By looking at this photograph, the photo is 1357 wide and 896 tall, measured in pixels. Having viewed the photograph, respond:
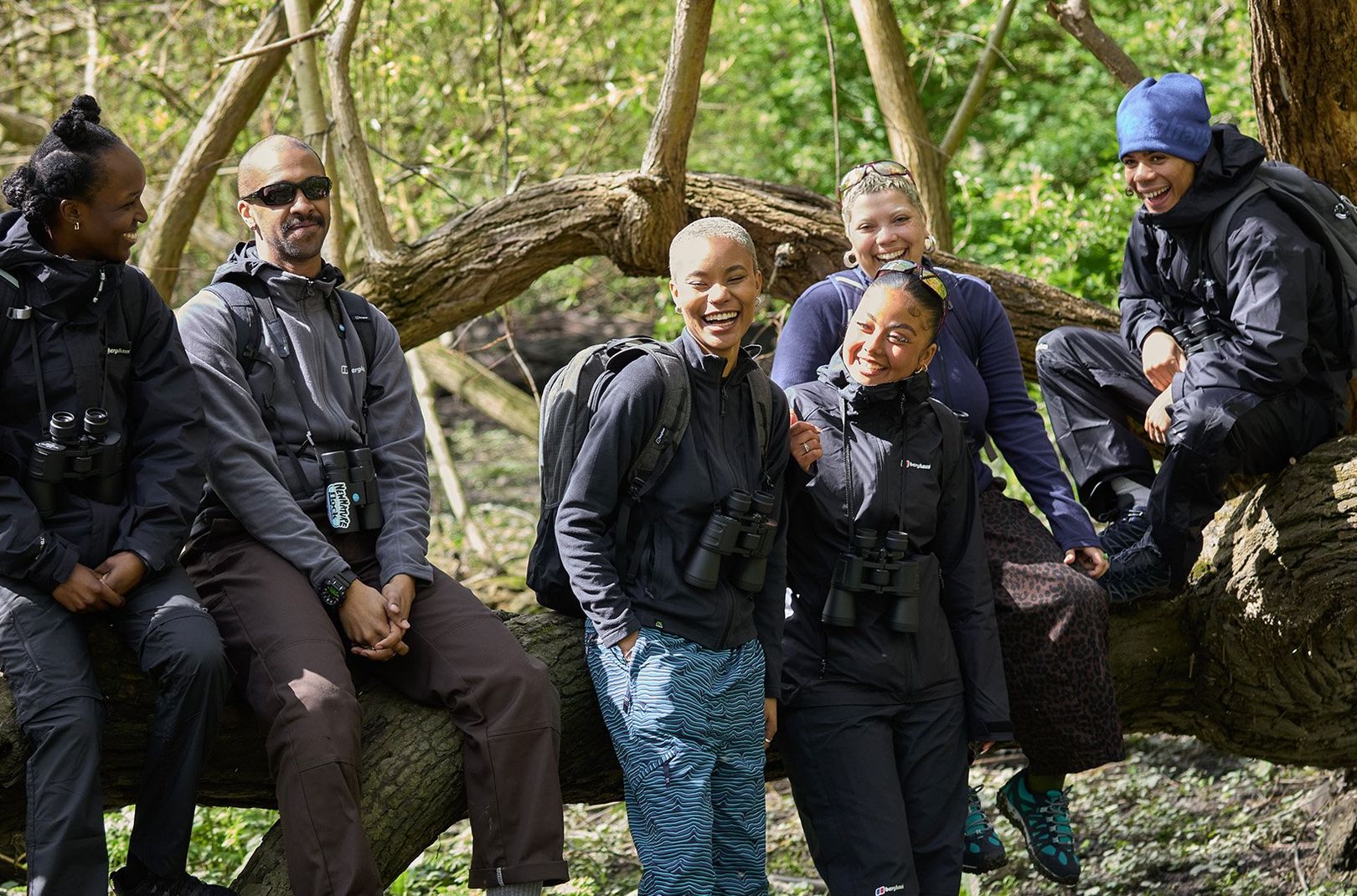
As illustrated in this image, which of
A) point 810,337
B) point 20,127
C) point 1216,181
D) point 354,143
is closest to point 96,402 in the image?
point 810,337

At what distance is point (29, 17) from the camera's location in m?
8.21

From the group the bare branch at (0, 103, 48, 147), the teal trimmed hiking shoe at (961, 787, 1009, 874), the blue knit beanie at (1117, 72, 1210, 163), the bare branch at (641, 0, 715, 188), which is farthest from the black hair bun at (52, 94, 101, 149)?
the bare branch at (0, 103, 48, 147)

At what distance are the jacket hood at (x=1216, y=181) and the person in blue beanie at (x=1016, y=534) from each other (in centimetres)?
64

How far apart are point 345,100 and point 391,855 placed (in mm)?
3512

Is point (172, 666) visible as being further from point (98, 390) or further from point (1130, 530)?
point (1130, 530)

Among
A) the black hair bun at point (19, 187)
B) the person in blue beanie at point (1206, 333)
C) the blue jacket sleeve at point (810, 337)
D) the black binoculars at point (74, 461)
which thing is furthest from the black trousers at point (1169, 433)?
the black hair bun at point (19, 187)

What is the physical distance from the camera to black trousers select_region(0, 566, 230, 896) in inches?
112

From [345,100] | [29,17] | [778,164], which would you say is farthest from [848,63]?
[345,100]

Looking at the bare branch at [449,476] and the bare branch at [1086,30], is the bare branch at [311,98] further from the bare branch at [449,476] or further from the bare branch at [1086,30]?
the bare branch at [1086,30]

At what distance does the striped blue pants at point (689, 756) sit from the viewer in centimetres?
319

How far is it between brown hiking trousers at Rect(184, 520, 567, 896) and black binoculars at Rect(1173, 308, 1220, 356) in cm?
232

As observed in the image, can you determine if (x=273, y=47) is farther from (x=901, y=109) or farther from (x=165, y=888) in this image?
(x=165, y=888)

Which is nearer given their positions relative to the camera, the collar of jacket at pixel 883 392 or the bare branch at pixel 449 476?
the collar of jacket at pixel 883 392

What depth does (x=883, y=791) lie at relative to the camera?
3.45m
